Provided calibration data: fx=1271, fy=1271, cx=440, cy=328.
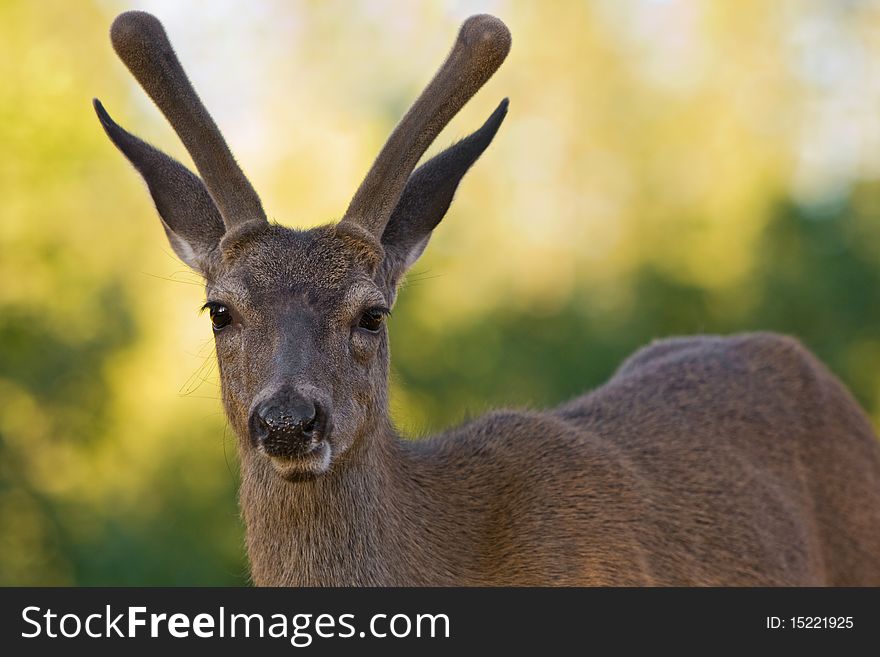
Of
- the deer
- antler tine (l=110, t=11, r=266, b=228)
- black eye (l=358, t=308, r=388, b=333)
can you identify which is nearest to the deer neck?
the deer

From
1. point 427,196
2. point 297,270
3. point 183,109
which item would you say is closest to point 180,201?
point 183,109

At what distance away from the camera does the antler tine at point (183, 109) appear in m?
7.08

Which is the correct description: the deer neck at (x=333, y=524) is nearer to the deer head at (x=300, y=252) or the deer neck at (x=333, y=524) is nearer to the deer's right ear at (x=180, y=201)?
the deer head at (x=300, y=252)

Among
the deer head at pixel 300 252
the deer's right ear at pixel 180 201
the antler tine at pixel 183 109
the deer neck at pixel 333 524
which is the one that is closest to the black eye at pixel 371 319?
the deer head at pixel 300 252

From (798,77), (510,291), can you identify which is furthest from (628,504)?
(798,77)

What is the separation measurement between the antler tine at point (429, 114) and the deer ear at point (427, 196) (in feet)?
0.93

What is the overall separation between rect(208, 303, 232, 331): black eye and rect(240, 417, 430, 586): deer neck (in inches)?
27.6

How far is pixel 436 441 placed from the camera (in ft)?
25.5

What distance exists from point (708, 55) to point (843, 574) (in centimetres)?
4579

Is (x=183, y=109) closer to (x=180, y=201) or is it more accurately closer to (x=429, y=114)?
(x=180, y=201)

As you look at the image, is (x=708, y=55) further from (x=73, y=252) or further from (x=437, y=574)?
(x=437, y=574)

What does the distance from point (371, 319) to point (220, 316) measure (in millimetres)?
795

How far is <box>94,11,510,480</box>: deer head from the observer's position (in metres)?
6.14

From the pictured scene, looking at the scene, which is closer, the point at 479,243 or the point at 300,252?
the point at 300,252
